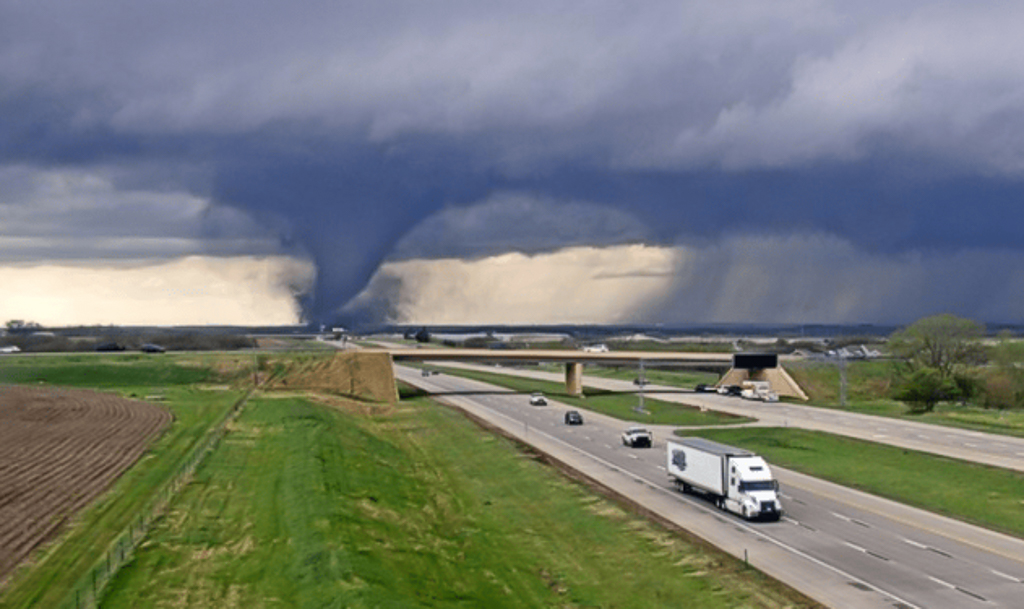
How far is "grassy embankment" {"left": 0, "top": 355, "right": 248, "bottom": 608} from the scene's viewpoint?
140 ft

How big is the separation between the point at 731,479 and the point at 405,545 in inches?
739

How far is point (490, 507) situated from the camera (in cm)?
6203

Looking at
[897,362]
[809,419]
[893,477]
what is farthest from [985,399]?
[893,477]

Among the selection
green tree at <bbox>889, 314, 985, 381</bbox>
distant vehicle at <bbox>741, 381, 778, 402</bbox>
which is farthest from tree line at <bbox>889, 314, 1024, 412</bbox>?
distant vehicle at <bbox>741, 381, 778, 402</bbox>

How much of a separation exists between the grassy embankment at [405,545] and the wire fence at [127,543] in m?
0.71

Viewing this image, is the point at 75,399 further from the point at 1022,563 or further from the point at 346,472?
the point at 1022,563

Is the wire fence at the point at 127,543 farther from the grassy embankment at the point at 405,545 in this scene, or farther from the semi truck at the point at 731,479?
the semi truck at the point at 731,479

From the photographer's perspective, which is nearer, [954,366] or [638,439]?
[638,439]

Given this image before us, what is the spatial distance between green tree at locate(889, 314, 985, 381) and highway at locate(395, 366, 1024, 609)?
9929 cm

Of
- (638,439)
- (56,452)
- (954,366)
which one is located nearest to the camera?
(56,452)

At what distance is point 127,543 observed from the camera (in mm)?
47688

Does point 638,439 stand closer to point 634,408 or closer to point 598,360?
point 634,408

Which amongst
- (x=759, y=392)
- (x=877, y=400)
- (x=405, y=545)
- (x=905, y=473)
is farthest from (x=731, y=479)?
(x=877, y=400)

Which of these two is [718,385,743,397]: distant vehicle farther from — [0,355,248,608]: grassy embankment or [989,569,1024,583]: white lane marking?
[989,569,1024,583]: white lane marking
